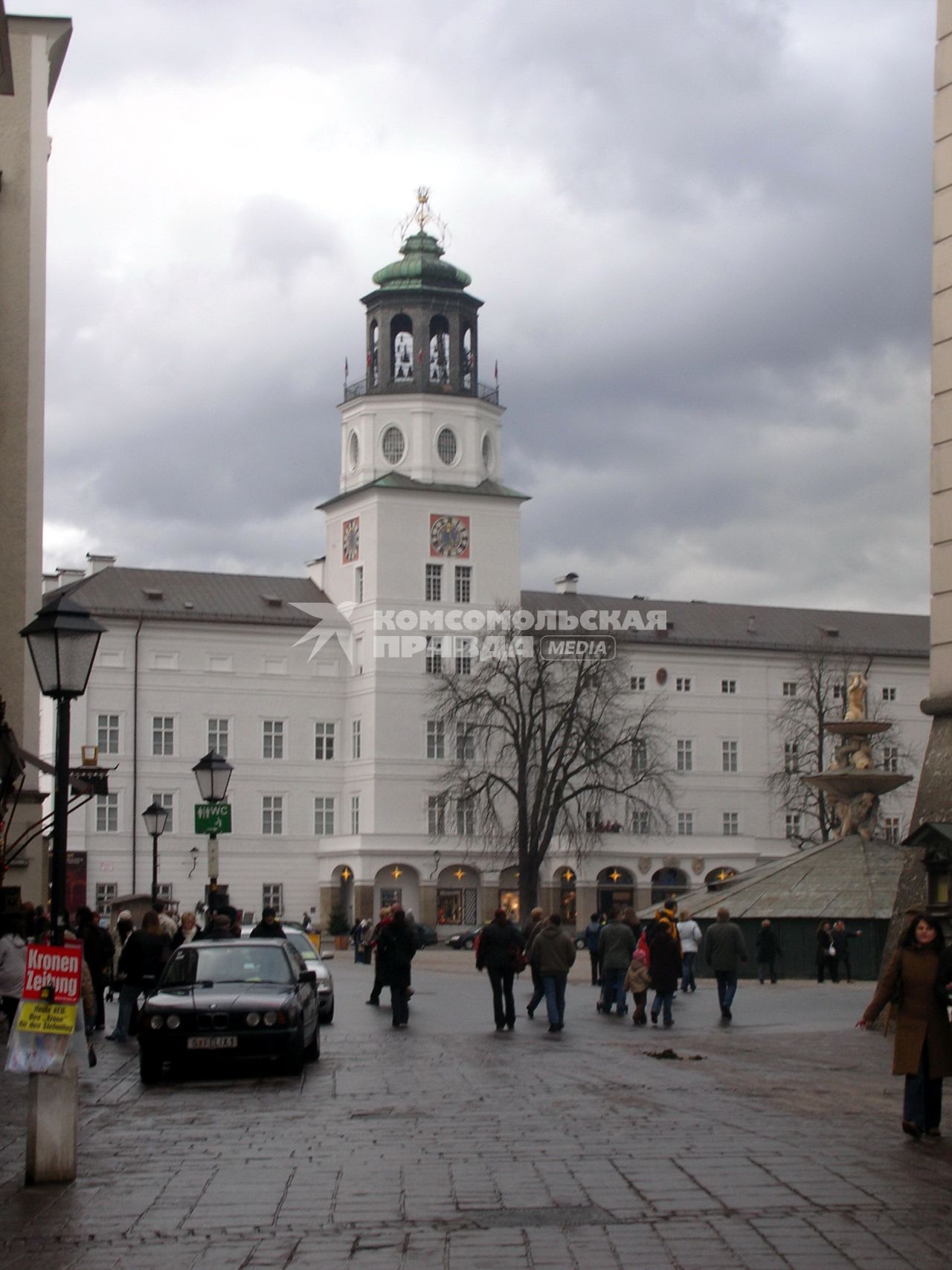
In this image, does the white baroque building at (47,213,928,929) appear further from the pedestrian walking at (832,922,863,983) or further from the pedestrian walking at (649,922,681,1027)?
the pedestrian walking at (649,922,681,1027)

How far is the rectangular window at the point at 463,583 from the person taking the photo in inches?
4040

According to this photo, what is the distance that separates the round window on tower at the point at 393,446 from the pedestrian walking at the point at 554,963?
251 feet

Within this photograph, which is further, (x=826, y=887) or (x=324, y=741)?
(x=324, y=741)

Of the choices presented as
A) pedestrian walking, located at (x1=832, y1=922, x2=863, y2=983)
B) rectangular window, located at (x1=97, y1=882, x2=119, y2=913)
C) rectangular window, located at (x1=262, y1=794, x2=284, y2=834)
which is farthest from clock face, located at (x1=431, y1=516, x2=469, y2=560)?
pedestrian walking, located at (x1=832, y1=922, x2=863, y2=983)

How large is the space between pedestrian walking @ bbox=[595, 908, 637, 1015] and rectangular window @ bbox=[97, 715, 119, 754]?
220ft

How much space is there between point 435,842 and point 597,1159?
85498mm

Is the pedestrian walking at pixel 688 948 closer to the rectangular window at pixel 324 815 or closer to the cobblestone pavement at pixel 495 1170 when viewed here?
the cobblestone pavement at pixel 495 1170

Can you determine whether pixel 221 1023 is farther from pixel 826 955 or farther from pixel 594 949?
pixel 826 955

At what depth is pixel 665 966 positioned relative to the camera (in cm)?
2838

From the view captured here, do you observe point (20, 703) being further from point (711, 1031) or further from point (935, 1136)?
point (935, 1136)

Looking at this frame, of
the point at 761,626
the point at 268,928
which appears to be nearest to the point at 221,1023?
the point at 268,928

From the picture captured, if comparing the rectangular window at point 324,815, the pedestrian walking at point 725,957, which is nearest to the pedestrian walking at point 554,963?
the pedestrian walking at point 725,957

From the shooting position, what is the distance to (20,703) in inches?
1380

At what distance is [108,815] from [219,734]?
7.14 metres
